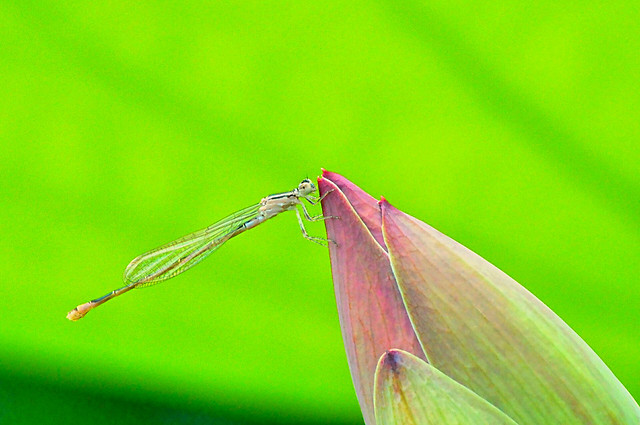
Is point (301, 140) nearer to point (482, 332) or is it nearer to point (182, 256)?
point (182, 256)

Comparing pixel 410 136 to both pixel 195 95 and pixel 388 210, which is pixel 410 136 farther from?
pixel 388 210

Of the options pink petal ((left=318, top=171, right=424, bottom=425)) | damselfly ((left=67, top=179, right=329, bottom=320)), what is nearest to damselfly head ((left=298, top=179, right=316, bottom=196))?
damselfly ((left=67, top=179, right=329, bottom=320))

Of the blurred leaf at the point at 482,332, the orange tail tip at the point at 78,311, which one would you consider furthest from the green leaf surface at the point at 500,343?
the orange tail tip at the point at 78,311

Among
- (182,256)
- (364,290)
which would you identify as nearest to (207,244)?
(182,256)

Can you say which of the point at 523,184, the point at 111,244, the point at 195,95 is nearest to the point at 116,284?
the point at 111,244

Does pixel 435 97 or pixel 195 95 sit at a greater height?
pixel 195 95

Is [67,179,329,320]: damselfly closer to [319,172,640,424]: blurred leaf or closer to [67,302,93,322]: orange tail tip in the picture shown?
[67,302,93,322]: orange tail tip
